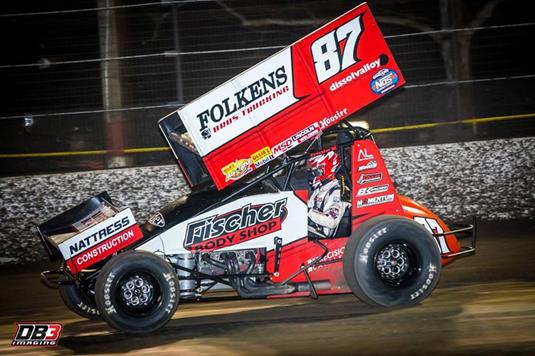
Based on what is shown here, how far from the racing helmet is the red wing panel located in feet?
1.11

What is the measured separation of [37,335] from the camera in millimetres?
6359

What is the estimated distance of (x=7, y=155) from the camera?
10.8 m

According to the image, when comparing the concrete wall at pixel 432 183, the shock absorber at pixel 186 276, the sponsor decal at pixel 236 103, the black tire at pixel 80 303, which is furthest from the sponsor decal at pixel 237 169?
the concrete wall at pixel 432 183

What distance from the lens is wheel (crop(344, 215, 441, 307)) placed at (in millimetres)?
6535

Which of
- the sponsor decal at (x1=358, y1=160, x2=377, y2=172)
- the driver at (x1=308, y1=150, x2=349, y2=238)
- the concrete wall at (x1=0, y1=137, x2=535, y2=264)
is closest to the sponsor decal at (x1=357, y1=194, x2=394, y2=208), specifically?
the driver at (x1=308, y1=150, x2=349, y2=238)

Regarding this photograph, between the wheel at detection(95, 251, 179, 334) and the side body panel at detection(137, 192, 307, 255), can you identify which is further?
the side body panel at detection(137, 192, 307, 255)

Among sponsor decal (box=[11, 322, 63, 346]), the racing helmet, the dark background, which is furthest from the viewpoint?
the dark background

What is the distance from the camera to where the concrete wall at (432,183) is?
1038 cm

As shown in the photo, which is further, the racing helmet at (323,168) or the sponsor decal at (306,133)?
the racing helmet at (323,168)

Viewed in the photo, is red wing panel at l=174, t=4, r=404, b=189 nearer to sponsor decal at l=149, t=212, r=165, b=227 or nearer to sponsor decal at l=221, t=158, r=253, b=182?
sponsor decal at l=221, t=158, r=253, b=182

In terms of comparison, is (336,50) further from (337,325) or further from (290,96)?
(337,325)

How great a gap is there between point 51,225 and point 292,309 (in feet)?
7.61

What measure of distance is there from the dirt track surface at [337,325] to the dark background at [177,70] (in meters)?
3.01

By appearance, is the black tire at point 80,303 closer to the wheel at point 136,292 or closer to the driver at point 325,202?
the wheel at point 136,292
